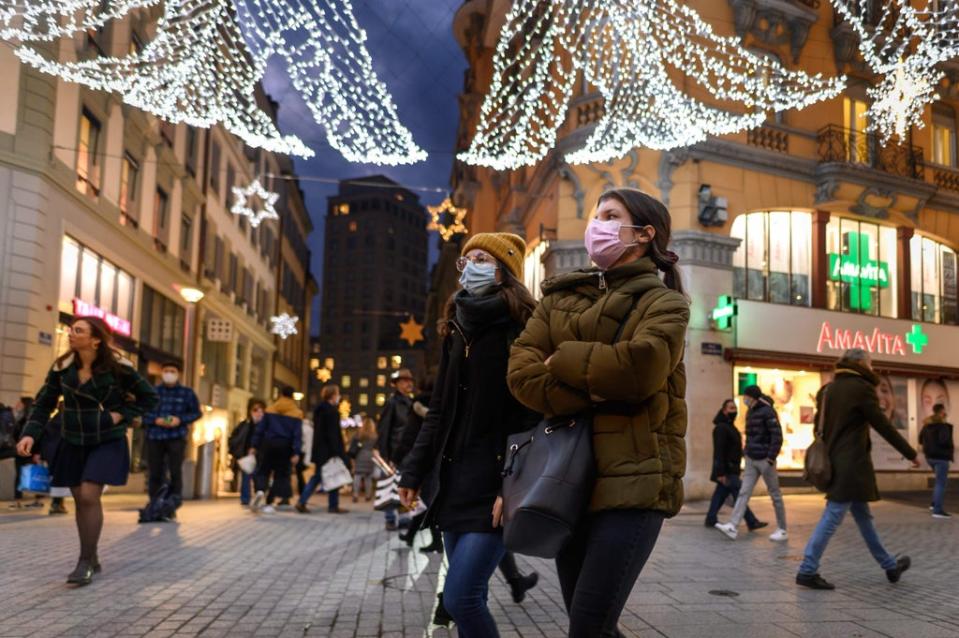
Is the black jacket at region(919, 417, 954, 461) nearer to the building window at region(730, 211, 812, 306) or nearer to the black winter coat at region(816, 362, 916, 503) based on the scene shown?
the building window at region(730, 211, 812, 306)

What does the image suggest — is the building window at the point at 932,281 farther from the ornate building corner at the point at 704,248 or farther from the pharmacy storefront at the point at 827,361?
the ornate building corner at the point at 704,248

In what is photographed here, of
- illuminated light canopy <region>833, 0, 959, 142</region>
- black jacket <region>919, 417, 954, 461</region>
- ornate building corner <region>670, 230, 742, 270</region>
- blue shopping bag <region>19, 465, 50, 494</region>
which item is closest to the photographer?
illuminated light canopy <region>833, 0, 959, 142</region>

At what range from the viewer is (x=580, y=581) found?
8.83ft

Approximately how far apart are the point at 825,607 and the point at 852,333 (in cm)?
1512

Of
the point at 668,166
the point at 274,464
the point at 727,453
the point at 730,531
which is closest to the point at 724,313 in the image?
the point at 668,166

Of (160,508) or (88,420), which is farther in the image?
(160,508)

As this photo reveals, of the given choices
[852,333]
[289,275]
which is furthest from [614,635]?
[289,275]

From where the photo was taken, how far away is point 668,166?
703 inches

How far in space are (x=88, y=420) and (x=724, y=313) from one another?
44.3ft

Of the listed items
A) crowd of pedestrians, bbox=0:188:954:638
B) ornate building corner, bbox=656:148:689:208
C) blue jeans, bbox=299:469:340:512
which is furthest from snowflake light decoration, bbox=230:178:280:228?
crowd of pedestrians, bbox=0:188:954:638

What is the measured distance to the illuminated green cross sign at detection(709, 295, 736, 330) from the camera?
1727cm

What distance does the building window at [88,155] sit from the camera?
18.9 m

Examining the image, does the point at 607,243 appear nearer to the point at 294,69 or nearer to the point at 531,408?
the point at 531,408

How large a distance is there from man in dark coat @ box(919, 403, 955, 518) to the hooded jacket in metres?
12.3
